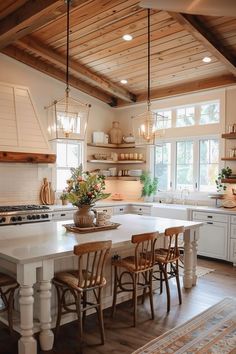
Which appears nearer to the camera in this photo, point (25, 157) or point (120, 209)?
point (25, 157)

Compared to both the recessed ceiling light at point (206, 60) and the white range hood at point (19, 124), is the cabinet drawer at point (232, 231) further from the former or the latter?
the white range hood at point (19, 124)

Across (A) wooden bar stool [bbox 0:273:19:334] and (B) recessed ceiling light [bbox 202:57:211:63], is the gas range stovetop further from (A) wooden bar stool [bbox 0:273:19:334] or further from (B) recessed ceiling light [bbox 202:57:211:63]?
(B) recessed ceiling light [bbox 202:57:211:63]

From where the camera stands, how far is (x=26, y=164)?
19.9 ft

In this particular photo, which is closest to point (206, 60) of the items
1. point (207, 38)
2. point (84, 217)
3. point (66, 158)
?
point (207, 38)

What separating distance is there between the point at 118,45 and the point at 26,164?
2584 millimetres

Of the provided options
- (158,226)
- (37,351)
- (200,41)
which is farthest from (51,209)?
(200,41)

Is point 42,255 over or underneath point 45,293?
over

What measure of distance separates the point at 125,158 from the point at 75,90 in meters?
1.83

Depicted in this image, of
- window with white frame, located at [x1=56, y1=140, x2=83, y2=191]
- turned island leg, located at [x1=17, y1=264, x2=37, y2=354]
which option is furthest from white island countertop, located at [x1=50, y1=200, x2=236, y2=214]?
turned island leg, located at [x1=17, y1=264, x2=37, y2=354]

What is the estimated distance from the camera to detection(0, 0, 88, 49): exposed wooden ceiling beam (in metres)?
4.06

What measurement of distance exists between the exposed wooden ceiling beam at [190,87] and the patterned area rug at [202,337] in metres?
3.93

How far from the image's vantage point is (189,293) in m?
4.21

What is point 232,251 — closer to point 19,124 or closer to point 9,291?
point 9,291

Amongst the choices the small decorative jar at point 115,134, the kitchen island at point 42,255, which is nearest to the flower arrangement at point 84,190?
the kitchen island at point 42,255
